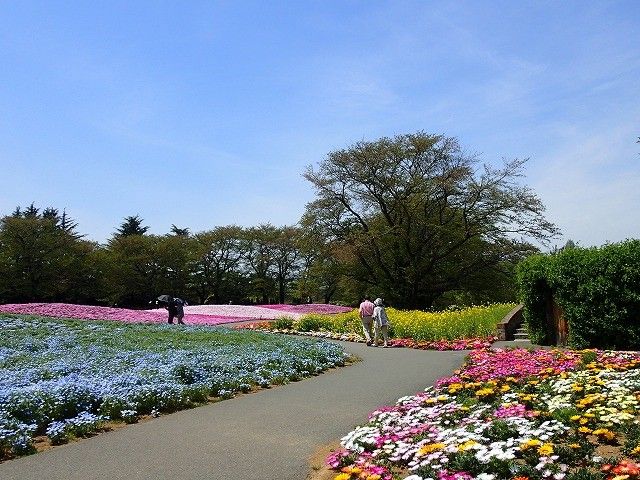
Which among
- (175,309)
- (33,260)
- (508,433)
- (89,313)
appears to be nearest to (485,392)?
(508,433)

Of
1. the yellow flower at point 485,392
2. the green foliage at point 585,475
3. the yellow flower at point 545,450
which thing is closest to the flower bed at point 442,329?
the yellow flower at point 485,392

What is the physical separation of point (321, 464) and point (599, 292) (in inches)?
369

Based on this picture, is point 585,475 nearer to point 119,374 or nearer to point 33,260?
point 119,374

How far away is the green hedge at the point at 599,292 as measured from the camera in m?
11.9

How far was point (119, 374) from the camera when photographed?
29.1 ft

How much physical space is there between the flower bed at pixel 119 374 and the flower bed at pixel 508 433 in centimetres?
311

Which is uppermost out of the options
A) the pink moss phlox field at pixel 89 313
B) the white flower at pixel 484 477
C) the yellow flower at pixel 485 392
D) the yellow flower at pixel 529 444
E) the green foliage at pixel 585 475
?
the pink moss phlox field at pixel 89 313

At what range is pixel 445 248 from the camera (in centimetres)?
3341

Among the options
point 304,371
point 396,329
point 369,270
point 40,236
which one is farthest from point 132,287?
point 304,371

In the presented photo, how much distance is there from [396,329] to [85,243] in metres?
42.8

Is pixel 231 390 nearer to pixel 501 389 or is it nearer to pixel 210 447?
pixel 210 447

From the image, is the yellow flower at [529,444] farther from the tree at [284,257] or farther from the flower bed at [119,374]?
the tree at [284,257]

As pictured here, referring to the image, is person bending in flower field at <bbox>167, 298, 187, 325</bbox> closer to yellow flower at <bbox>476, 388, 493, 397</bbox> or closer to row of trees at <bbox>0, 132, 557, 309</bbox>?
row of trees at <bbox>0, 132, 557, 309</bbox>

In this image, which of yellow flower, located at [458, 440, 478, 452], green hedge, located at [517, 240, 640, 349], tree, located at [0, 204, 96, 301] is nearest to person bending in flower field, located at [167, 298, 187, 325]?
green hedge, located at [517, 240, 640, 349]
